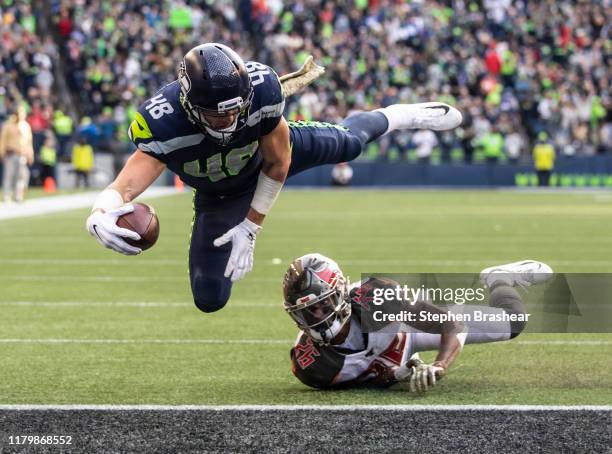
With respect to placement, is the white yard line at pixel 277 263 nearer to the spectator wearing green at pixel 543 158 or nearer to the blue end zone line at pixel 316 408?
the blue end zone line at pixel 316 408

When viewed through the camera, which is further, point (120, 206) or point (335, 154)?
point (335, 154)

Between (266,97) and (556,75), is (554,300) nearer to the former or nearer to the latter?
(266,97)

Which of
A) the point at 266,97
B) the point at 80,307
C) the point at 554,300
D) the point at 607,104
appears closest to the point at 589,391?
the point at 554,300

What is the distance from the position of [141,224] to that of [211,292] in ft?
4.44

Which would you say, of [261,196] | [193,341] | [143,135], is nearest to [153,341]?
[193,341]

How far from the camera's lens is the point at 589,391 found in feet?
17.6

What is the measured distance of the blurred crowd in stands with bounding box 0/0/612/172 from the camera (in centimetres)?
2756

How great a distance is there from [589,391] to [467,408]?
84cm

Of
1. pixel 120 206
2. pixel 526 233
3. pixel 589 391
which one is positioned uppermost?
pixel 120 206

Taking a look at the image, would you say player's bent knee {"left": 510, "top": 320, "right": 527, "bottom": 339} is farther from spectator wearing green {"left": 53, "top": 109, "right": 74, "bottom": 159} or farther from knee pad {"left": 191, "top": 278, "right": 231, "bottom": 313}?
spectator wearing green {"left": 53, "top": 109, "right": 74, "bottom": 159}

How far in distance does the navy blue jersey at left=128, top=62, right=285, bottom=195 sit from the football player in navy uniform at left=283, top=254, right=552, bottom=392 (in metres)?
0.81

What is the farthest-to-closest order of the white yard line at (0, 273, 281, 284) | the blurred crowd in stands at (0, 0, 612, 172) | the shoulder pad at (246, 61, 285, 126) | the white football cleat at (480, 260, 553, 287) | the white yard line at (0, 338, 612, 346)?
the blurred crowd in stands at (0, 0, 612, 172)
the white yard line at (0, 273, 281, 284)
the white yard line at (0, 338, 612, 346)
the white football cleat at (480, 260, 553, 287)
the shoulder pad at (246, 61, 285, 126)

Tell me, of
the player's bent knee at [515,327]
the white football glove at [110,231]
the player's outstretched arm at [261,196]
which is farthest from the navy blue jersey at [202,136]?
the player's bent knee at [515,327]

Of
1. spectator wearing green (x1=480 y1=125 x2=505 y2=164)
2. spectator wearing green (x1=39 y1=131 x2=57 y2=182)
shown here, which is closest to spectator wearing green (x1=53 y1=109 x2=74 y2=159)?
spectator wearing green (x1=39 y1=131 x2=57 y2=182)
